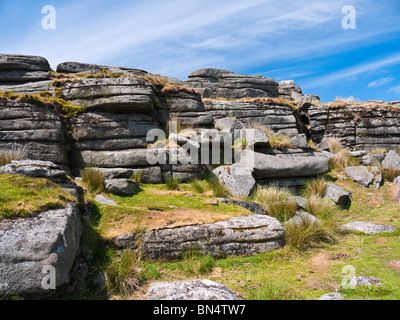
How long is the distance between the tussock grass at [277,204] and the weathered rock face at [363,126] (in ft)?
45.1

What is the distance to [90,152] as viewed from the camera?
13672 mm

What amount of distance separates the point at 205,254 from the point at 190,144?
7.40 meters

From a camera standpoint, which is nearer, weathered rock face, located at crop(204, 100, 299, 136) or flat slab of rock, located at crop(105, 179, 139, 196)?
flat slab of rock, located at crop(105, 179, 139, 196)

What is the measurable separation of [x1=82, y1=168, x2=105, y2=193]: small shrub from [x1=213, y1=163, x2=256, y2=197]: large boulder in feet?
18.1

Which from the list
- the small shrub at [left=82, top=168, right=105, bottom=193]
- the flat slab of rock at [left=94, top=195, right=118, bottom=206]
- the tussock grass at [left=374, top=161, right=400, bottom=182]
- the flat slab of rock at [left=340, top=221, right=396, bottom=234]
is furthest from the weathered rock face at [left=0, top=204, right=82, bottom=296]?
the tussock grass at [left=374, top=161, right=400, bottom=182]

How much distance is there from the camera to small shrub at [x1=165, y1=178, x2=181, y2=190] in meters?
12.8

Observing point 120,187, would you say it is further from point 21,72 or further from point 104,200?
point 21,72

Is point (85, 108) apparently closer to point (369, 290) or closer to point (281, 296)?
point (281, 296)

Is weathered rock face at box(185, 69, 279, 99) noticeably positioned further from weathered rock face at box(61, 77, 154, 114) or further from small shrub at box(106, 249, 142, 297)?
small shrub at box(106, 249, 142, 297)

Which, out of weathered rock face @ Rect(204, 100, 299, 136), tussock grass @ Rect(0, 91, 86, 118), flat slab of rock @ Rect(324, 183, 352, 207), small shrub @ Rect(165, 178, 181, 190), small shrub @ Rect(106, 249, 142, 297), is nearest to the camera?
small shrub @ Rect(106, 249, 142, 297)

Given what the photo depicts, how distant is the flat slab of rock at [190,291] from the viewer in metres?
5.64

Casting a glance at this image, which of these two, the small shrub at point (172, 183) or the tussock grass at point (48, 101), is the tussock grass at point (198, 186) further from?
the tussock grass at point (48, 101)

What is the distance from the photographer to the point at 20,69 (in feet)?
54.7
